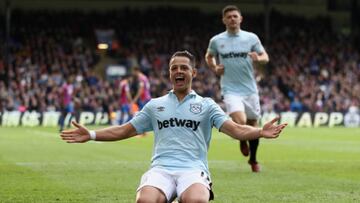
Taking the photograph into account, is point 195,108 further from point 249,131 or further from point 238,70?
point 238,70

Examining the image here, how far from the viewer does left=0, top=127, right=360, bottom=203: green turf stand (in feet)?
33.4

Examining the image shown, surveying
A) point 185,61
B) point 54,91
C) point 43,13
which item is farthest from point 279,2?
point 185,61

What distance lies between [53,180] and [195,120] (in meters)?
5.02

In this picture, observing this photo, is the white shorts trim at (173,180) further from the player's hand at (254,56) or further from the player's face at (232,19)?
the player's face at (232,19)

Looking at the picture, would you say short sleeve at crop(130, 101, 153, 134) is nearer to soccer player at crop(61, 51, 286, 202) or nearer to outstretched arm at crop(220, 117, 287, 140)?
soccer player at crop(61, 51, 286, 202)

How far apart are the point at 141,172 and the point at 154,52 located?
33800mm

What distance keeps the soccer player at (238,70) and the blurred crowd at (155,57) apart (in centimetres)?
2391

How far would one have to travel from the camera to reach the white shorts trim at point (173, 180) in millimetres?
7320

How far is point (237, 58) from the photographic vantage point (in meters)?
14.2

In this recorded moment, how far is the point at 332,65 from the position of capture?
47.9 m

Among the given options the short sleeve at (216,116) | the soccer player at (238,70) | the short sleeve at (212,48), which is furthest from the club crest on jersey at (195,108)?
the short sleeve at (212,48)

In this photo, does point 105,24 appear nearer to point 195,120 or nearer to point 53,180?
point 53,180

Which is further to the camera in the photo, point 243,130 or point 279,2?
point 279,2

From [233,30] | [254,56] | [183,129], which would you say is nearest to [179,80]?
[183,129]
